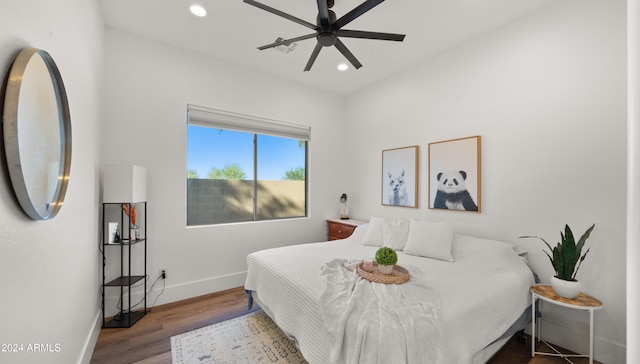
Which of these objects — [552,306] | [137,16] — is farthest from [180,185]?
[552,306]

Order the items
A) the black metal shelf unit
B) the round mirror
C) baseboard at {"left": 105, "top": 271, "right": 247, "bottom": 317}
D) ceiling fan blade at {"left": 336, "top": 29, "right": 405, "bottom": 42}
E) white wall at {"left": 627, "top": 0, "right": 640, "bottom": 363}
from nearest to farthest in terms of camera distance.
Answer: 1. white wall at {"left": 627, "top": 0, "right": 640, "bottom": 363}
2. the round mirror
3. ceiling fan blade at {"left": 336, "top": 29, "right": 405, "bottom": 42}
4. the black metal shelf unit
5. baseboard at {"left": 105, "top": 271, "right": 247, "bottom": 317}

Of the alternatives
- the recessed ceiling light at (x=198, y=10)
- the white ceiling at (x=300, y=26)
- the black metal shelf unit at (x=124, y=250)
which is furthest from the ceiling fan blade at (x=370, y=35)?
A: the black metal shelf unit at (x=124, y=250)

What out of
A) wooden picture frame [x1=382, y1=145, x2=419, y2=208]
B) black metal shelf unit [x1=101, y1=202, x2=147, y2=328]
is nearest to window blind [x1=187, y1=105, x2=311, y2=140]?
black metal shelf unit [x1=101, y1=202, x2=147, y2=328]

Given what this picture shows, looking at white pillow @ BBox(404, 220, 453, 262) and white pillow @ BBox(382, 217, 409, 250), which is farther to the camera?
white pillow @ BBox(382, 217, 409, 250)

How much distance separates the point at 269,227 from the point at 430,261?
87.8 inches

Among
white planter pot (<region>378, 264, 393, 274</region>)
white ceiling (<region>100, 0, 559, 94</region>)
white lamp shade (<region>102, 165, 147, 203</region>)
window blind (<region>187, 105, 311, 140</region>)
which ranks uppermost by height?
white ceiling (<region>100, 0, 559, 94</region>)

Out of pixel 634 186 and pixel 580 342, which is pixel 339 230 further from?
pixel 634 186

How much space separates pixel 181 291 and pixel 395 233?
8.64ft

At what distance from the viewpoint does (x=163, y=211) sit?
2975 mm

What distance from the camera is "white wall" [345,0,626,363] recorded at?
2.03 metres

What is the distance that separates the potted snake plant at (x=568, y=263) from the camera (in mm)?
1934

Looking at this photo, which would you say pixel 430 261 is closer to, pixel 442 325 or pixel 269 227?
pixel 442 325

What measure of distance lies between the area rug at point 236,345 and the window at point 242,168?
55.7 inches

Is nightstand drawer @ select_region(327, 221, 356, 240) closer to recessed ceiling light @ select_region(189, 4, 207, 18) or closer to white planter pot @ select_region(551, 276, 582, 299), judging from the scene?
white planter pot @ select_region(551, 276, 582, 299)
